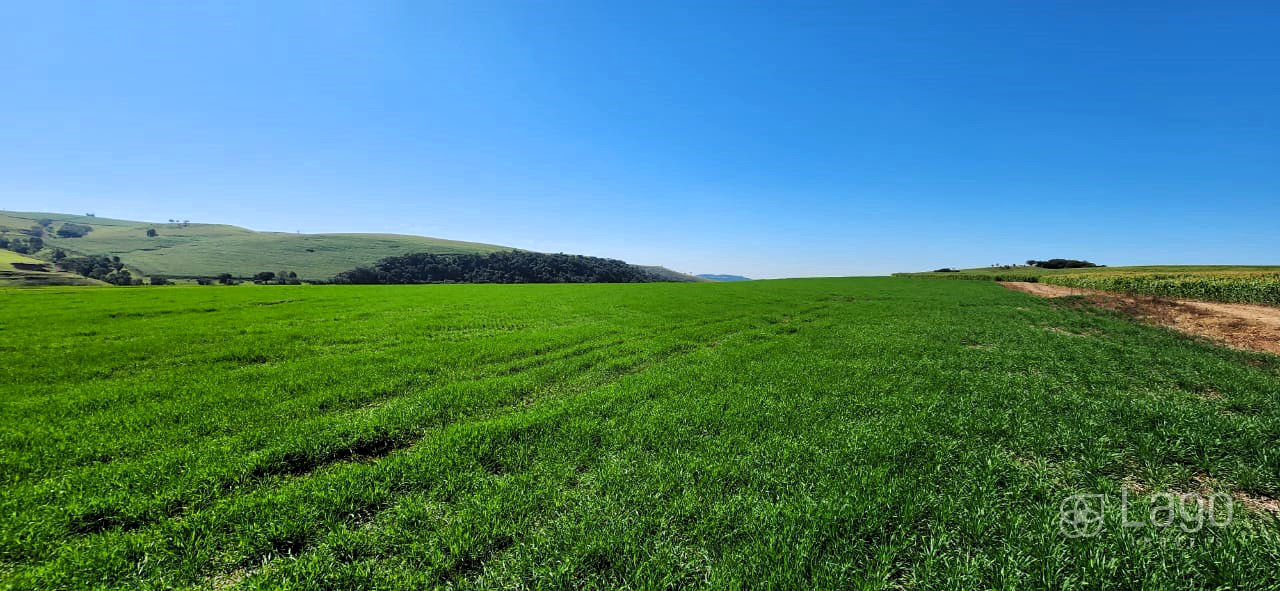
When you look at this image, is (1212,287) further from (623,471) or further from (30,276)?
(30,276)

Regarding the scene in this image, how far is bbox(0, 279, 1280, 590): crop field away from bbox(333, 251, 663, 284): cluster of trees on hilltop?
15226 centimetres

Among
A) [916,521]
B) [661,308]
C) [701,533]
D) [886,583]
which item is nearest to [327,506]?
[701,533]

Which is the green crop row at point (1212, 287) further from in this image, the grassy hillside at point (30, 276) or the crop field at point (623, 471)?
the grassy hillside at point (30, 276)

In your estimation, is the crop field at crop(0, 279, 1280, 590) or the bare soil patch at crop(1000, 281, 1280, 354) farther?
the bare soil patch at crop(1000, 281, 1280, 354)

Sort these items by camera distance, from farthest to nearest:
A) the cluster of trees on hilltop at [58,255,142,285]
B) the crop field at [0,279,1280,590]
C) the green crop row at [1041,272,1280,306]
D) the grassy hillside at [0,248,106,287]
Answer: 1. the cluster of trees on hilltop at [58,255,142,285]
2. the grassy hillside at [0,248,106,287]
3. the green crop row at [1041,272,1280,306]
4. the crop field at [0,279,1280,590]

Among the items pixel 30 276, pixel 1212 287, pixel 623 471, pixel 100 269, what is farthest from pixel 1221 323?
pixel 100 269

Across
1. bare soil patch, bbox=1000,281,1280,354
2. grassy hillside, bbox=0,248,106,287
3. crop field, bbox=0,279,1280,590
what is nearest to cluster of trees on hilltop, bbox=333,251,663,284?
grassy hillside, bbox=0,248,106,287

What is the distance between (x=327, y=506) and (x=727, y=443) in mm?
5924

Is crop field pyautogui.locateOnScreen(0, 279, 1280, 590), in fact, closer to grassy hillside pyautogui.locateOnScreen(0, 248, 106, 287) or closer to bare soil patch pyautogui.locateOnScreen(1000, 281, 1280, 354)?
bare soil patch pyautogui.locateOnScreen(1000, 281, 1280, 354)

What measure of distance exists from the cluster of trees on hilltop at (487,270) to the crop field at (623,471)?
500 ft

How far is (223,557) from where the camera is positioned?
4328 mm

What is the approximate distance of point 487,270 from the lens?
6978 inches

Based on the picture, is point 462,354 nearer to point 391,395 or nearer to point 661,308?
point 391,395

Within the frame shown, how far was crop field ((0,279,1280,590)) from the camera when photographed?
4.23 m
